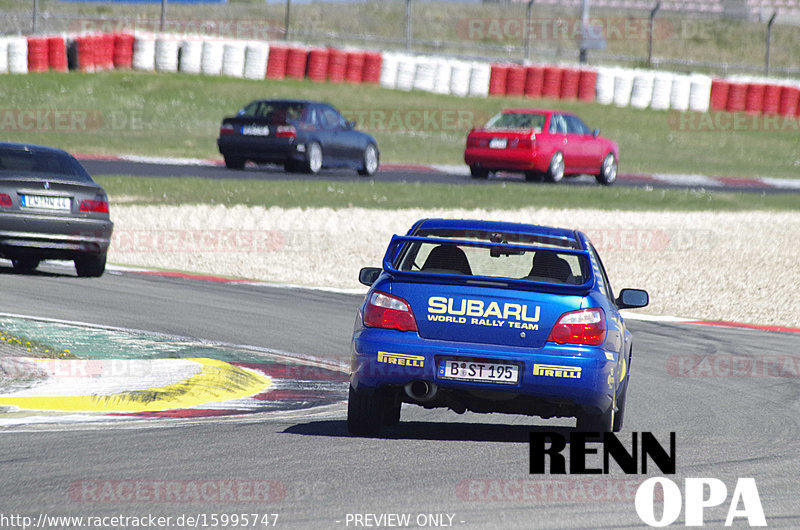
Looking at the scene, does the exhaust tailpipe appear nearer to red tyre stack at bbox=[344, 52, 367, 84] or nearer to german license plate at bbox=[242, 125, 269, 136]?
german license plate at bbox=[242, 125, 269, 136]

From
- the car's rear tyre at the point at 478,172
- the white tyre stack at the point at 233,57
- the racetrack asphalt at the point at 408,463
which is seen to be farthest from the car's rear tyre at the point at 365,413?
the white tyre stack at the point at 233,57

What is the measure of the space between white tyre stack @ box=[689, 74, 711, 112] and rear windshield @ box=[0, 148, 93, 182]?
27534 mm

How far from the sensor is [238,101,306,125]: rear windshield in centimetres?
2456

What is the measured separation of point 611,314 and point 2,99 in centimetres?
2805

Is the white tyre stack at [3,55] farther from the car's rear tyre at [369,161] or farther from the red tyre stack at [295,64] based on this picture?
the car's rear tyre at [369,161]

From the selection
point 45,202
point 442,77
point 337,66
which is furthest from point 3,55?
point 45,202

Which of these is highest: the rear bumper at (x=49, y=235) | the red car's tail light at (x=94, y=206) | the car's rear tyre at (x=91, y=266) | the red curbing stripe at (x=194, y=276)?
the red car's tail light at (x=94, y=206)

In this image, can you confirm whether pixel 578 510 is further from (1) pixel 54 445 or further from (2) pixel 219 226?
(2) pixel 219 226

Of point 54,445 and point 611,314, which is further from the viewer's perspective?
point 611,314

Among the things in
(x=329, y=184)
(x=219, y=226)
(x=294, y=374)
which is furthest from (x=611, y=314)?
(x=329, y=184)

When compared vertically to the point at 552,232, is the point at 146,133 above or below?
below

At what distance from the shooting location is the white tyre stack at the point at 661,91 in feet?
129

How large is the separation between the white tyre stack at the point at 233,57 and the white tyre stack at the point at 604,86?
10133mm

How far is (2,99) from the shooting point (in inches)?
1297
